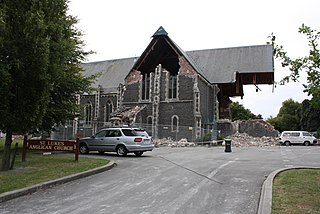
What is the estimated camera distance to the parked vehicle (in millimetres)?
18547

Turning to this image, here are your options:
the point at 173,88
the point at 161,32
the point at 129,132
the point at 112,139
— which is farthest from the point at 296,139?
the point at 112,139

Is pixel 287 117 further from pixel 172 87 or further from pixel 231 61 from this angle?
pixel 172 87

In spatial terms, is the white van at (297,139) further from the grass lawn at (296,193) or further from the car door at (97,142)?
the grass lawn at (296,193)

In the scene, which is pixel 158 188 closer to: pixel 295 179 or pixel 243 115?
pixel 295 179

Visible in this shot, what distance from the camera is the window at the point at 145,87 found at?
39.7 m

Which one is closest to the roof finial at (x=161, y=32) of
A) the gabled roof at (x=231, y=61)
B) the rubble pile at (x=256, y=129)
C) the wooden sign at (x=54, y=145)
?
the gabled roof at (x=231, y=61)

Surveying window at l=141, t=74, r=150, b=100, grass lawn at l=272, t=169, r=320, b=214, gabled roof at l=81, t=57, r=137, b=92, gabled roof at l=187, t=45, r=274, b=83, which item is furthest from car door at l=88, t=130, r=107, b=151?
gabled roof at l=81, t=57, r=137, b=92

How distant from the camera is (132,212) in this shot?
671 cm

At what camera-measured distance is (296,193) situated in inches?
315

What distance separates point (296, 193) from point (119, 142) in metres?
12.1

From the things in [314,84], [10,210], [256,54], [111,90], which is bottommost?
[10,210]

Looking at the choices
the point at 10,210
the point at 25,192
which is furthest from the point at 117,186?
the point at 10,210

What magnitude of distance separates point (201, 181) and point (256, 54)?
3788cm

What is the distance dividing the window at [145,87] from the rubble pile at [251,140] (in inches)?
418
